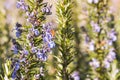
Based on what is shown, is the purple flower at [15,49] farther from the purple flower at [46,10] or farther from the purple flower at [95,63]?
the purple flower at [95,63]

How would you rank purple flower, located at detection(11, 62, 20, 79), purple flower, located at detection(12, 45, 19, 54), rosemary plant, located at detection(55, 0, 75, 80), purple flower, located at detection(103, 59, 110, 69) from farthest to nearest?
1. purple flower, located at detection(103, 59, 110, 69)
2. rosemary plant, located at detection(55, 0, 75, 80)
3. purple flower, located at detection(12, 45, 19, 54)
4. purple flower, located at detection(11, 62, 20, 79)

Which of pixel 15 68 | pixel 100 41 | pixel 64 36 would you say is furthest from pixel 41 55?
pixel 100 41

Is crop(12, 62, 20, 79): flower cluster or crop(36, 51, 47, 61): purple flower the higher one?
crop(36, 51, 47, 61): purple flower

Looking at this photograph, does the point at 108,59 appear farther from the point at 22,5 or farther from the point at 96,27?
the point at 22,5

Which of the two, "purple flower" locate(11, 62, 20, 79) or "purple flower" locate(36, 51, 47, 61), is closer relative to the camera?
"purple flower" locate(11, 62, 20, 79)

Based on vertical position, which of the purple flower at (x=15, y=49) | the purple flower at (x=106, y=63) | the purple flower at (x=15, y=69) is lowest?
the purple flower at (x=15, y=69)

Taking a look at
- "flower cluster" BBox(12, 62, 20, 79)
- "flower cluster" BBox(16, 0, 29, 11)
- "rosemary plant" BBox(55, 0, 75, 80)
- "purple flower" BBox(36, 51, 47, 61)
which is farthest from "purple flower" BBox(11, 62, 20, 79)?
"rosemary plant" BBox(55, 0, 75, 80)

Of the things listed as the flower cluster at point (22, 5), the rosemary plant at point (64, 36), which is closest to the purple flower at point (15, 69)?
the flower cluster at point (22, 5)

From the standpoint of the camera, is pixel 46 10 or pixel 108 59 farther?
pixel 108 59

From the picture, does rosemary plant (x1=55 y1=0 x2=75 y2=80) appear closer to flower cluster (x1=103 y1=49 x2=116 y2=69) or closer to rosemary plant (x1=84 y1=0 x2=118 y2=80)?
rosemary plant (x1=84 y1=0 x2=118 y2=80)

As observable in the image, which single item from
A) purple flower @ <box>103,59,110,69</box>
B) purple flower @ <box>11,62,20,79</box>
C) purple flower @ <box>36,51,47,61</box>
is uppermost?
purple flower @ <box>103,59,110,69</box>

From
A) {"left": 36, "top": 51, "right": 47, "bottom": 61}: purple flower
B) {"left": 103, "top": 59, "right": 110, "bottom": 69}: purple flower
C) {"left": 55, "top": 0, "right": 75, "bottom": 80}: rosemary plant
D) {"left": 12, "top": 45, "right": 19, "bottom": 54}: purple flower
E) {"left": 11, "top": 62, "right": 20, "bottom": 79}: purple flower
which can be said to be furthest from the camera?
{"left": 103, "top": 59, "right": 110, "bottom": 69}: purple flower

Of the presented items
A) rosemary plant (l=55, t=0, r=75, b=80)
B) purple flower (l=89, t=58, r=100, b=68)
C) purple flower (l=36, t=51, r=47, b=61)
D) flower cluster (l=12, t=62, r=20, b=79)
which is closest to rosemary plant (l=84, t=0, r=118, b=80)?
purple flower (l=89, t=58, r=100, b=68)
